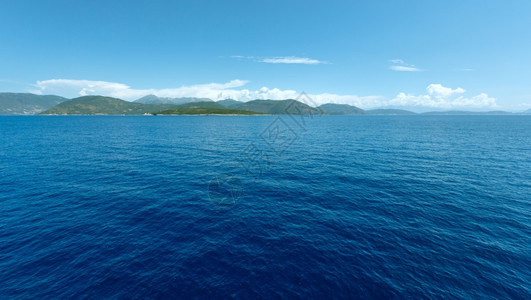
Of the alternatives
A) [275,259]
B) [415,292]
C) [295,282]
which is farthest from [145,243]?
[415,292]

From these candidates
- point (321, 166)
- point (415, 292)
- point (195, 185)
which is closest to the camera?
point (415, 292)

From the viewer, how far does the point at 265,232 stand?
2812 centimetres

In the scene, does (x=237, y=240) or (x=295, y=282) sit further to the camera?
(x=237, y=240)

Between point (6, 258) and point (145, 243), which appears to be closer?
point (6, 258)

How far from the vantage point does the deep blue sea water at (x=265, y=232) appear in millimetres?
19719

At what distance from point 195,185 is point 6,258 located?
86.6ft

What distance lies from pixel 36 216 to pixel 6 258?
10535mm

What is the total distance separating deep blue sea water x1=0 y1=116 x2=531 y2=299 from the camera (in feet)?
64.7

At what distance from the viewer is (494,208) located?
33.2 m

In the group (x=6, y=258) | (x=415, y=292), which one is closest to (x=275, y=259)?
(x=415, y=292)

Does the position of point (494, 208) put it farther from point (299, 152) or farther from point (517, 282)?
point (299, 152)

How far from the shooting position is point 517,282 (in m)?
20.1

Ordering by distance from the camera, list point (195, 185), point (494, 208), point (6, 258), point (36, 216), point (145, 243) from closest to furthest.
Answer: point (6, 258) < point (145, 243) < point (36, 216) < point (494, 208) < point (195, 185)

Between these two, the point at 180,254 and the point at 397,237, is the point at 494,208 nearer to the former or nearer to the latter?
the point at 397,237
